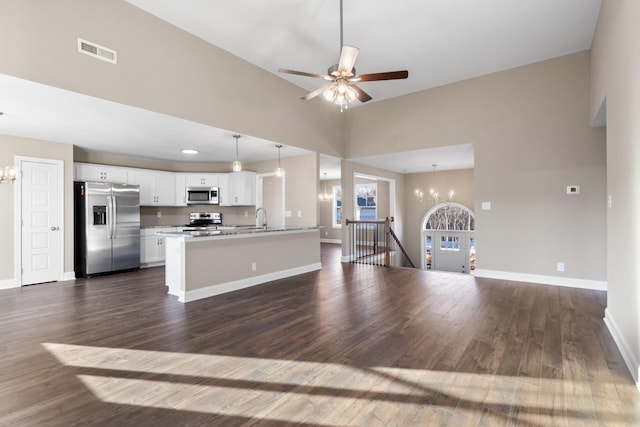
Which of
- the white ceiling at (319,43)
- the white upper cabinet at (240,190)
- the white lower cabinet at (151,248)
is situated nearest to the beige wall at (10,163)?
Result: the white ceiling at (319,43)

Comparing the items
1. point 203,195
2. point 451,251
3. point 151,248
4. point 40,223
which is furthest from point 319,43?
point 451,251

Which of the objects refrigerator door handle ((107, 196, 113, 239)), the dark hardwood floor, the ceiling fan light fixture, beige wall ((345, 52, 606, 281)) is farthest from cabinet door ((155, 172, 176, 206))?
beige wall ((345, 52, 606, 281))

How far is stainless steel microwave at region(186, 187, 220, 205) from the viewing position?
7773 mm

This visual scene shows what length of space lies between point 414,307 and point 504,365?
1514 millimetres

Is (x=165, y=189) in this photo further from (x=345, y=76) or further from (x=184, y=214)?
(x=345, y=76)

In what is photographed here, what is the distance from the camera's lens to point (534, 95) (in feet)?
17.3

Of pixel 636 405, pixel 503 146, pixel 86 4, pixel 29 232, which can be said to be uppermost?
pixel 86 4

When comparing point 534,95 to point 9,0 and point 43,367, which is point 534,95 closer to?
point 9,0

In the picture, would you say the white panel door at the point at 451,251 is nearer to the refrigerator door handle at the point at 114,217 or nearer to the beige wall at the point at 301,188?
the beige wall at the point at 301,188

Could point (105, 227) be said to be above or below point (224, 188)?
Result: below

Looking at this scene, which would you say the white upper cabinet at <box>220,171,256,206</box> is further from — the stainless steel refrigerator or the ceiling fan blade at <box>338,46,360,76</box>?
the ceiling fan blade at <box>338,46,360,76</box>

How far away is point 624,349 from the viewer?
8.54 ft

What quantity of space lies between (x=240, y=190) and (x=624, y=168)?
6865 mm

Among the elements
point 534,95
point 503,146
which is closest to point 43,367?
point 503,146
